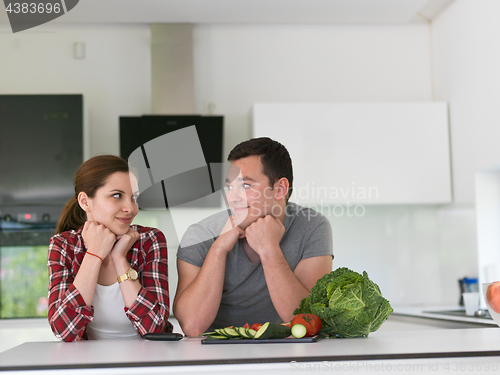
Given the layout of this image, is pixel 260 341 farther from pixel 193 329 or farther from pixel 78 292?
pixel 78 292

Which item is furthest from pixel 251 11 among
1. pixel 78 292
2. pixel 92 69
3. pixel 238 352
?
pixel 238 352

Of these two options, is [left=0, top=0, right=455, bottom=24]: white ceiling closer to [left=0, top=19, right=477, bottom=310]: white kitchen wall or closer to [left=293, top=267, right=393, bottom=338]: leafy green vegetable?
[left=0, top=19, right=477, bottom=310]: white kitchen wall

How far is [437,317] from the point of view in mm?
2564

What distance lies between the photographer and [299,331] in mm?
1199

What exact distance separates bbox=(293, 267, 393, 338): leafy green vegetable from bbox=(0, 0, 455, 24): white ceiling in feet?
7.38

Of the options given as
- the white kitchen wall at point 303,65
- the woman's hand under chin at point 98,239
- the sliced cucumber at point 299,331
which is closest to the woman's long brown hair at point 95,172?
the woman's hand under chin at point 98,239

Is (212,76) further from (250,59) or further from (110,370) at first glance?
(110,370)

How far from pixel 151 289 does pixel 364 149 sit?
6.43 feet

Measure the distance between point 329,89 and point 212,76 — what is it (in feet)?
2.61

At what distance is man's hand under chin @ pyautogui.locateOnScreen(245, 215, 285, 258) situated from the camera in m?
1.60

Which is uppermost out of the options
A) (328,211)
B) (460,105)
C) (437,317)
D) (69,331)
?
(460,105)

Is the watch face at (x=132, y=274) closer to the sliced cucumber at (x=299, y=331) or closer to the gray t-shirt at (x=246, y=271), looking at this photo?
the gray t-shirt at (x=246, y=271)

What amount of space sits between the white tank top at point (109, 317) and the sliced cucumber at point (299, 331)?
59 centimetres

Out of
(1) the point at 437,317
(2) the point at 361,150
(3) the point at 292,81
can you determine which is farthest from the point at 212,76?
(1) the point at 437,317
